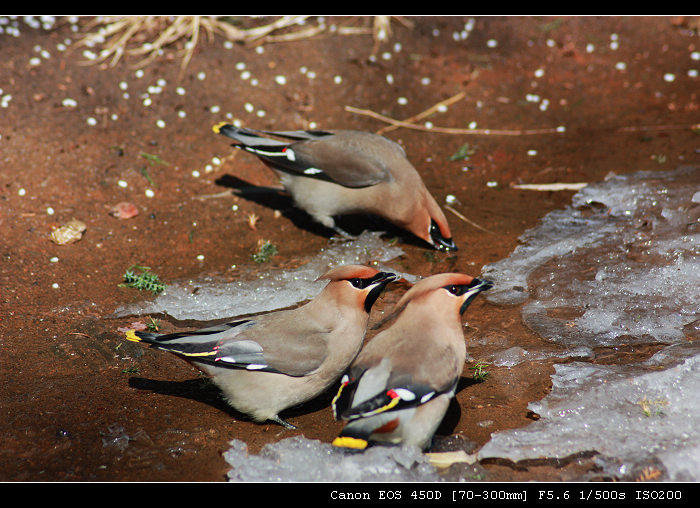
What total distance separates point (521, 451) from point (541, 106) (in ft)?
15.7

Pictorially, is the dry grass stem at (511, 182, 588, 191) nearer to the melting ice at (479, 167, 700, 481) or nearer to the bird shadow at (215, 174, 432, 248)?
the melting ice at (479, 167, 700, 481)

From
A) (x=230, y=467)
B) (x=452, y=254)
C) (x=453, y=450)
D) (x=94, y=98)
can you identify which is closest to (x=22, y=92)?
(x=94, y=98)

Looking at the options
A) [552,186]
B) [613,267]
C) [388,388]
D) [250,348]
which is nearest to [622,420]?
[388,388]

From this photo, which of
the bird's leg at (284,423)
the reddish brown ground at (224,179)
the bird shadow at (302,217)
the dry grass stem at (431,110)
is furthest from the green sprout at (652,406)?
the dry grass stem at (431,110)

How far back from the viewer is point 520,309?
14.4 ft

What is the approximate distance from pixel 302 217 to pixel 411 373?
2.84 metres

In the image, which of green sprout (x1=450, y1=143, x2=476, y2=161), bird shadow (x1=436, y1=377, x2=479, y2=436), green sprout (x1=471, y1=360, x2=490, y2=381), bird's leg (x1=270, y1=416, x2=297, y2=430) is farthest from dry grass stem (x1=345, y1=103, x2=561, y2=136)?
bird's leg (x1=270, y1=416, x2=297, y2=430)

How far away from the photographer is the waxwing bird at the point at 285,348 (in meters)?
3.47

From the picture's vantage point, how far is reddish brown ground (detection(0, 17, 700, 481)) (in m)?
3.46

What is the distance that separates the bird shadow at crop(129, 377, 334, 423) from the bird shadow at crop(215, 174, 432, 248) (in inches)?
74.2

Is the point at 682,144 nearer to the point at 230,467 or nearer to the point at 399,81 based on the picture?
the point at 399,81

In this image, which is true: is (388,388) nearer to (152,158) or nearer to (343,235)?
(343,235)

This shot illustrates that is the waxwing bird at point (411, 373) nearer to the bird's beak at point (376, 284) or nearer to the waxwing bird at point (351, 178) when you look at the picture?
the bird's beak at point (376, 284)

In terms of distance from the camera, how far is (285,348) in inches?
→ 138
